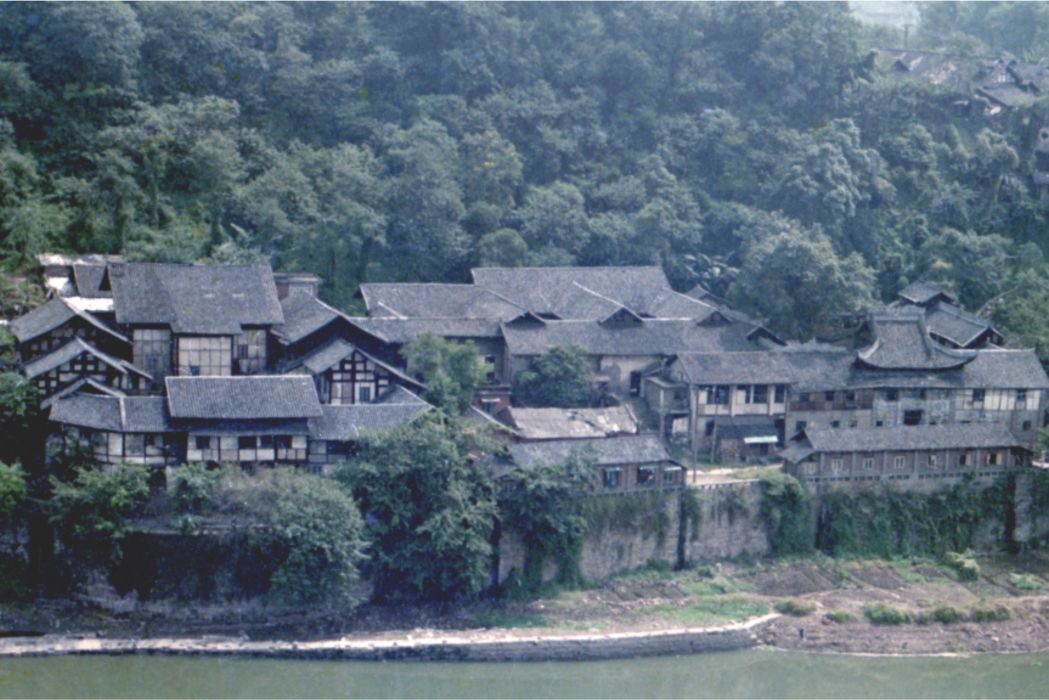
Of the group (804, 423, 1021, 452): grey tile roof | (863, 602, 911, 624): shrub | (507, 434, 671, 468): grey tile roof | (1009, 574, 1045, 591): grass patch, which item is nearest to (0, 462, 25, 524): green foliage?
(507, 434, 671, 468): grey tile roof

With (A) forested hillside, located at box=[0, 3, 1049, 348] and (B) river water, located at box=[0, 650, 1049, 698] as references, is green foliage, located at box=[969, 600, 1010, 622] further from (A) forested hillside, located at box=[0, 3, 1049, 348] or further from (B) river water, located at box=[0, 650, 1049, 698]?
(A) forested hillside, located at box=[0, 3, 1049, 348]

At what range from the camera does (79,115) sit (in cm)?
3884

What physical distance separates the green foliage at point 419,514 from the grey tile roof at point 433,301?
6.93m

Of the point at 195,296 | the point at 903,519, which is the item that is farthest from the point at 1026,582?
the point at 195,296

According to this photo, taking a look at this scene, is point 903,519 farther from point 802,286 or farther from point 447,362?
point 447,362

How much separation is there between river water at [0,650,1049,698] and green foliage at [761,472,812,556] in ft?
11.7

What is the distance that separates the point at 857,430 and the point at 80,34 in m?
21.2

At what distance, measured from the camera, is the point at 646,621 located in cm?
2880

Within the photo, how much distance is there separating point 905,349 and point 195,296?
15.2 m

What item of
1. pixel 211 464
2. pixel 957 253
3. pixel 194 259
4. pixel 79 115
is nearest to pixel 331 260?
pixel 194 259

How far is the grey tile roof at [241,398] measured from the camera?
93.6 ft

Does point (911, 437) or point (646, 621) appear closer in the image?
point (646, 621)

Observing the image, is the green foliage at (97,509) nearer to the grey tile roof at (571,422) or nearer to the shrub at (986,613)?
the grey tile roof at (571,422)

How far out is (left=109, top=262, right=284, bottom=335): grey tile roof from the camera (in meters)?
30.9
